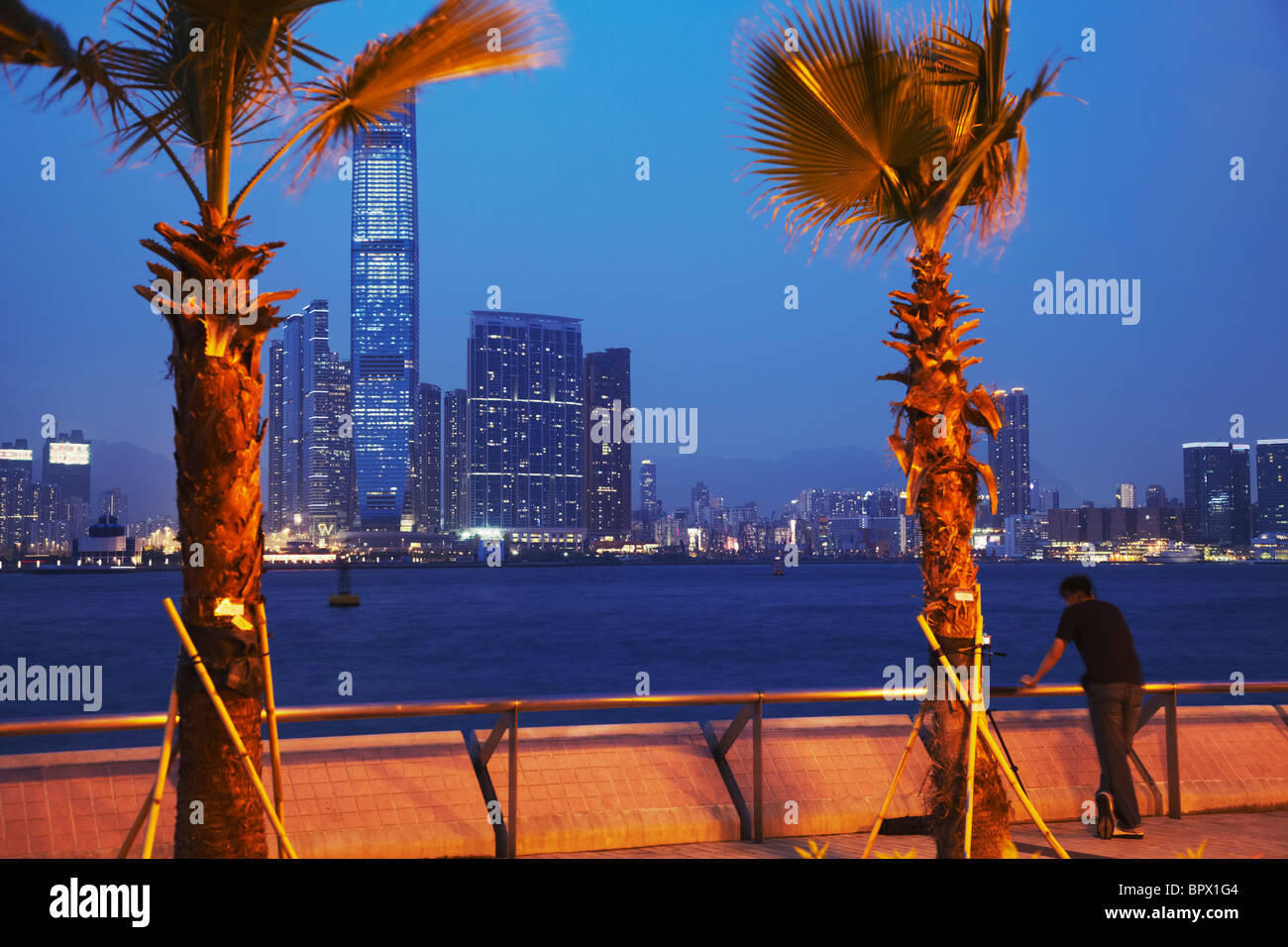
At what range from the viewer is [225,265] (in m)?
4.85

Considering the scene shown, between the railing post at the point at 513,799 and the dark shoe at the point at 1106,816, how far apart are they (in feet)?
13.5

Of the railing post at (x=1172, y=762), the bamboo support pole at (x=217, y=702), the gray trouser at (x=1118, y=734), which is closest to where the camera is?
the bamboo support pole at (x=217, y=702)

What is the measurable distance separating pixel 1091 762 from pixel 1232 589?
13870 centimetres

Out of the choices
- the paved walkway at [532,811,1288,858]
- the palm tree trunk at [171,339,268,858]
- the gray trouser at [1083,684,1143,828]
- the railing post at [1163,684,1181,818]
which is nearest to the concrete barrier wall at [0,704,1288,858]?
the railing post at [1163,684,1181,818]

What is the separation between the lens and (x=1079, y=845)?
751cm

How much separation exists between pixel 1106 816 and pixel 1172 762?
165 cm

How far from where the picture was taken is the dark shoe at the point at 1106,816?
754 cm

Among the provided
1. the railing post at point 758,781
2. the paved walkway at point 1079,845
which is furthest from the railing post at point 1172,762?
the railing post at point 758,781

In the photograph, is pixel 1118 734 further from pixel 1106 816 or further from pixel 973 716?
pixel 973 716

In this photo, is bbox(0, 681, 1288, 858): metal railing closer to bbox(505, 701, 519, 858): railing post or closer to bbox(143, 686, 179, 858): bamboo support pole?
bbox(505, 701, 519, 858): railing post

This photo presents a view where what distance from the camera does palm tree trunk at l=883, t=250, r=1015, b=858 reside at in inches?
244

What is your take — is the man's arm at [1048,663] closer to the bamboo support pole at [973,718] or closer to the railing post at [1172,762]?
the bamboo support pole at [973,718]

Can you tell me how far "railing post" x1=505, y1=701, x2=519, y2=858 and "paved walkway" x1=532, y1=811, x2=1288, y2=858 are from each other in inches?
11.3

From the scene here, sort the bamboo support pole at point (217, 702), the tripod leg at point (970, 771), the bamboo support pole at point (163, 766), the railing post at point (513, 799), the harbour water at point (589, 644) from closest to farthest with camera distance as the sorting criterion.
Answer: the bamboo support pole at point (217, 702) < the bamboo support pole at point (163, 766) < the tripod leg at point (970, 771) < the railing post at point (513, 799) < the harbour water at point (589, 644)
